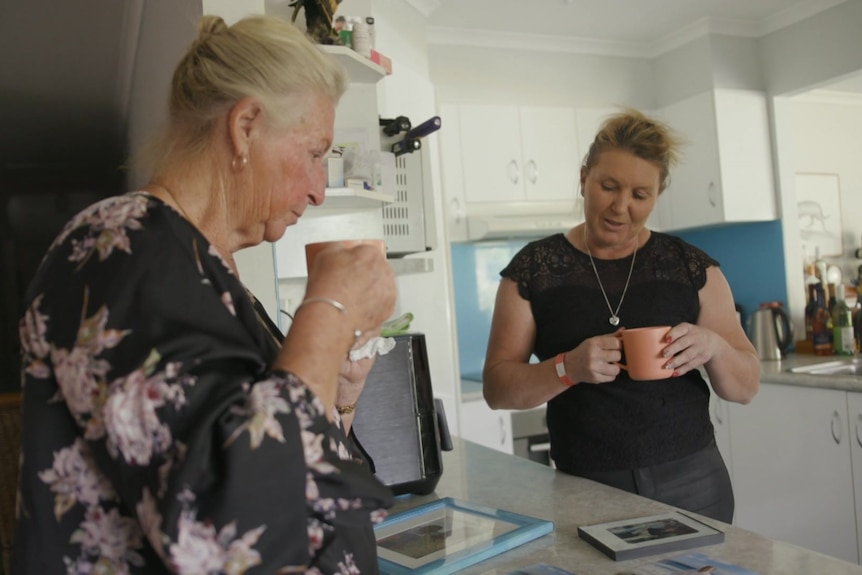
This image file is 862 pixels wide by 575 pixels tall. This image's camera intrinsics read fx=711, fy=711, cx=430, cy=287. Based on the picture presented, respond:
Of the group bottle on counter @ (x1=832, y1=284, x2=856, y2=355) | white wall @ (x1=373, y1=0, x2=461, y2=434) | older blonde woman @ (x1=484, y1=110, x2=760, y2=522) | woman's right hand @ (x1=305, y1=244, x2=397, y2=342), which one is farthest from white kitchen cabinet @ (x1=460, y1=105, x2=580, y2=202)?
woman's right hand @ (x1=305, y1=244, x2=397, y2=342)

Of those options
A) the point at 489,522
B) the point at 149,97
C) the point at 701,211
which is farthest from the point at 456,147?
the point at 489,522

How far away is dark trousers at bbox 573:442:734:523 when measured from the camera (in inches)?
54.4

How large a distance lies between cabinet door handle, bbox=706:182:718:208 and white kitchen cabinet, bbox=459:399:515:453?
4.97 ft

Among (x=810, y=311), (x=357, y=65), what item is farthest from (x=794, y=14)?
(x=357, y=65)

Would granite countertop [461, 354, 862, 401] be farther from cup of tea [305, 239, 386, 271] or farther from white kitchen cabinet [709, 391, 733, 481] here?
cup of tea [305, 239, 386, 271]

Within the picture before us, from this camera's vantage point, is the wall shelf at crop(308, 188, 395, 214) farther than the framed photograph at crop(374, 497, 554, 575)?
Yes

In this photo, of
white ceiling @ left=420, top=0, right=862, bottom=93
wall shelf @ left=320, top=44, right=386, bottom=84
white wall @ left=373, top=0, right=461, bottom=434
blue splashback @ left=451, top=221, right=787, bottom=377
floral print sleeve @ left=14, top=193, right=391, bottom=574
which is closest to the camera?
floral print sleeve @ left=14, top=193, right=391, bottom=574

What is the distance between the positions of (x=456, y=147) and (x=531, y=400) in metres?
2.22

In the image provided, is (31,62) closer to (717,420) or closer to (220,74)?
(220,74)

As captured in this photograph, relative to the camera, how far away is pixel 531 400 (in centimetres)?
144

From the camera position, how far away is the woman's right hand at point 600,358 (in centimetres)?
128

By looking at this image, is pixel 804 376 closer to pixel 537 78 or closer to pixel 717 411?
pixel 717 411

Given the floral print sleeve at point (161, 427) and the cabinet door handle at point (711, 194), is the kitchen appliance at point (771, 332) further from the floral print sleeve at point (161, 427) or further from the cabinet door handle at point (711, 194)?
the floral print sleeve at point (161, 427)

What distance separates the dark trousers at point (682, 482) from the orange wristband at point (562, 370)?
0.67ft
